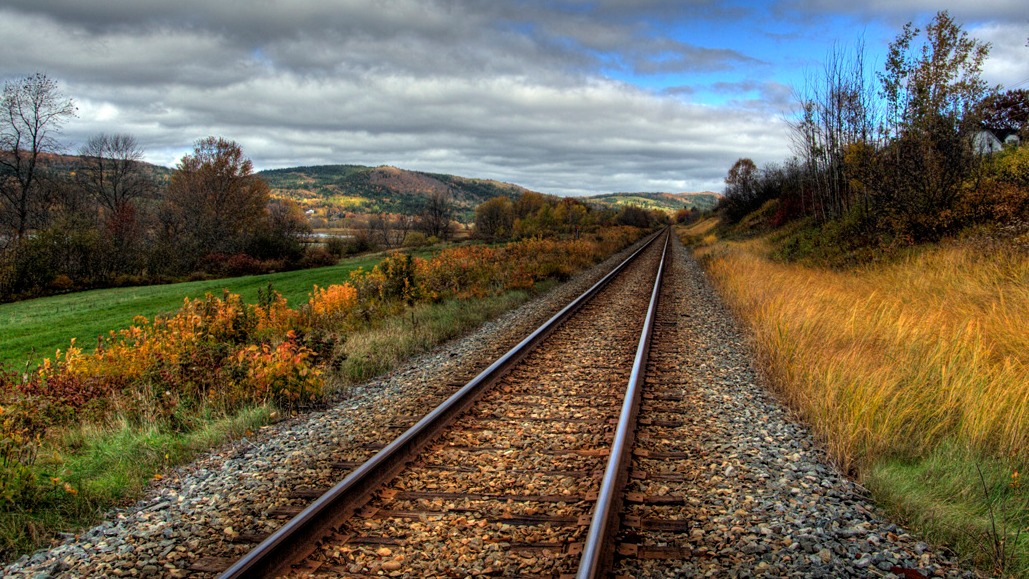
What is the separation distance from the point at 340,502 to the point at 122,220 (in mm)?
54895

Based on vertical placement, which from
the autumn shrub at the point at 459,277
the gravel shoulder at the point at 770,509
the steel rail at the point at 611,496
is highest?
the autumn shrub at the point at 459,277

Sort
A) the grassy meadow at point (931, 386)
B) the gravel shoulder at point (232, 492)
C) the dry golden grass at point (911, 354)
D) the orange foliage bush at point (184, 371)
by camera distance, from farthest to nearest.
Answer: the orange foliage bush at point (184, 371) → the dry golden grass at point (911, 354) → the grassy meadow at point (931, 386) → the gravel shoulder at point (232, 492)

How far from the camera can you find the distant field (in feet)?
53.9

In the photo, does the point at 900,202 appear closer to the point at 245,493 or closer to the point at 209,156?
the point at 245,493

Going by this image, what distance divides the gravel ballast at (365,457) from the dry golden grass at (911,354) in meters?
0.43

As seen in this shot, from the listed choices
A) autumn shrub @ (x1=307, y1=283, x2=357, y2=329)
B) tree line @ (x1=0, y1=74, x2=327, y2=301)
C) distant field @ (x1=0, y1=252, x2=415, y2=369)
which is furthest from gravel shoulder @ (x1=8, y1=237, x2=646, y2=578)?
tree line @ (x1=0, y1=74, x2=327, y2=301)

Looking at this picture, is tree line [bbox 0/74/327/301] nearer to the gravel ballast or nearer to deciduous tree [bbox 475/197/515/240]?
the gravel ballast

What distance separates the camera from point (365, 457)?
4695 millimetres

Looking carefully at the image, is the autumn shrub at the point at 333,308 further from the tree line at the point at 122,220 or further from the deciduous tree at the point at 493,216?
the deciduous tree at the point at 493,216

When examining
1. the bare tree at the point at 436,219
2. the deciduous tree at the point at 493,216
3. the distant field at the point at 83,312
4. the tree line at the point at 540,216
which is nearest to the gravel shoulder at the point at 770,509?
the distant field at the point at 83,312

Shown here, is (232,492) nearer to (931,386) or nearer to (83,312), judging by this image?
(931,386)

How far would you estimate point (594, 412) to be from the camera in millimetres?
5680

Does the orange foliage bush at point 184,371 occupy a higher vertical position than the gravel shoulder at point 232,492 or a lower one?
higher

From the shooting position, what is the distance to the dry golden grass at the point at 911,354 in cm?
454
